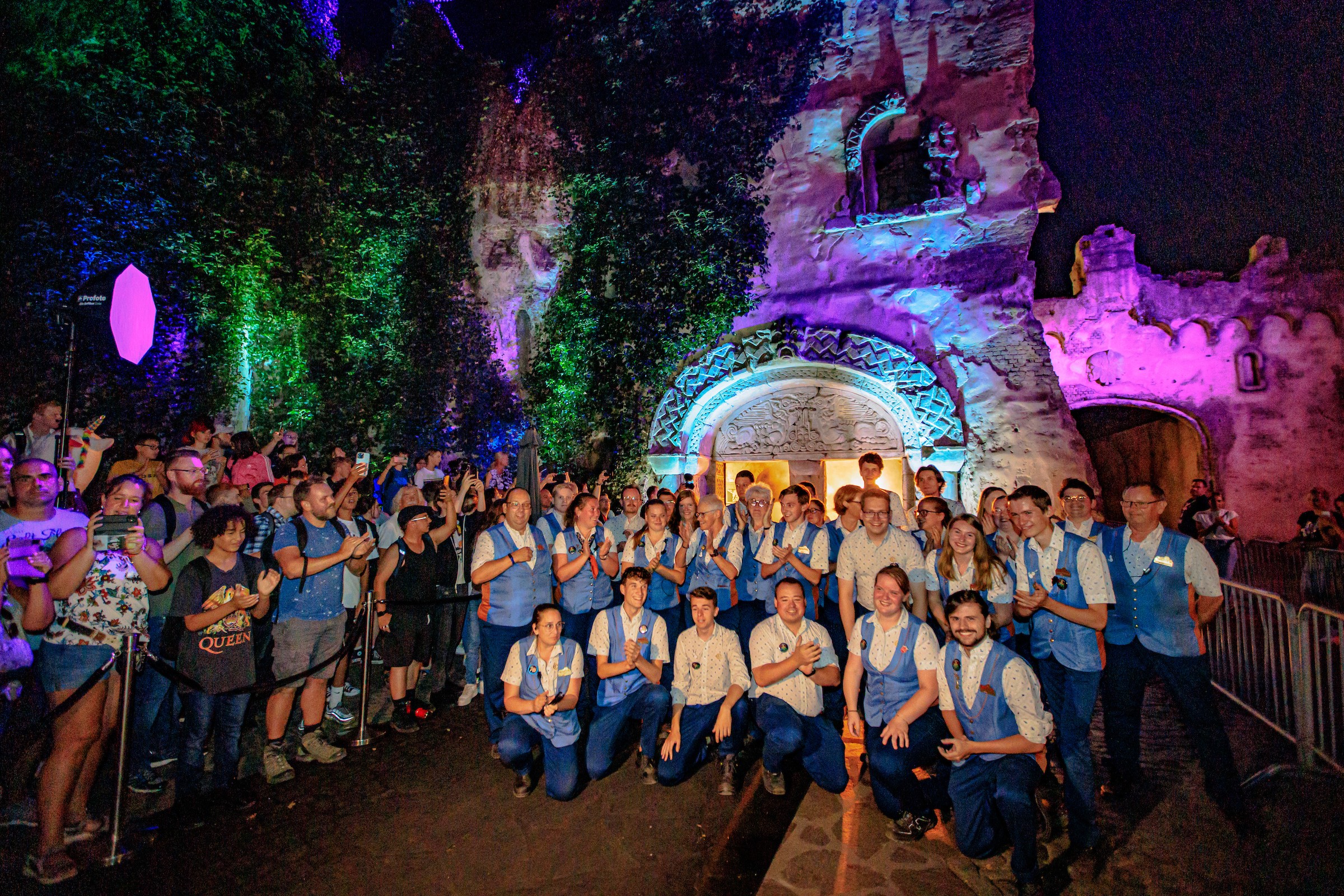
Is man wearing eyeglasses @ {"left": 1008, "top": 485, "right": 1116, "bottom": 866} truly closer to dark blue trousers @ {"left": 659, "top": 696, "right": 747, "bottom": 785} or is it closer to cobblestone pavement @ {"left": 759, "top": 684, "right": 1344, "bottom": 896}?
cobblestone pavement @ {"left": 759, "top": 684, "right": 1344, "bottom": 896}

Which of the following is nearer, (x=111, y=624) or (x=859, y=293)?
(x=111, y=624)

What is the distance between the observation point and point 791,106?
9.64 m

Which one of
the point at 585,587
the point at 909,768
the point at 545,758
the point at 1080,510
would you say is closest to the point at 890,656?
the point at 909,768

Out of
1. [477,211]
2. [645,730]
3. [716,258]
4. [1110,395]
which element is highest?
[477,211]

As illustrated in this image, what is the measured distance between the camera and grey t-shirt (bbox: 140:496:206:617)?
4309 millimetres

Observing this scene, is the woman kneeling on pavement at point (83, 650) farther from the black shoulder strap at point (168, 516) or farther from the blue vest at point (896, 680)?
the blue vest at point (896, 680)

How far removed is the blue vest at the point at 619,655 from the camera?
4.49 meters

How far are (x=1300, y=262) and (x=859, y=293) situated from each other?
833 centimetres

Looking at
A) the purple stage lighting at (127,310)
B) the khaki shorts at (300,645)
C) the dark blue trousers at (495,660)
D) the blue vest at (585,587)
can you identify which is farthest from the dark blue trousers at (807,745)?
the purple stage lighting at (127,310)

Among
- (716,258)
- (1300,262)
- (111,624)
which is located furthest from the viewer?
(1300,262)

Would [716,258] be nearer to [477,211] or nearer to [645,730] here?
[477,211]

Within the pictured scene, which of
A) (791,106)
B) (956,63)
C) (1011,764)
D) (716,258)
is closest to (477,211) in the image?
(716,258)

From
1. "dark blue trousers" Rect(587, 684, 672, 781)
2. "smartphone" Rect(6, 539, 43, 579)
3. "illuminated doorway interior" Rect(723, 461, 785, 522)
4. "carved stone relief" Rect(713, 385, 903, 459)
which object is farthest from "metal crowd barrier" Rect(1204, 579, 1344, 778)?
"smartphone" Rect(6, 539, 43, 579)

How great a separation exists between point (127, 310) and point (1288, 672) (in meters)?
13.8
